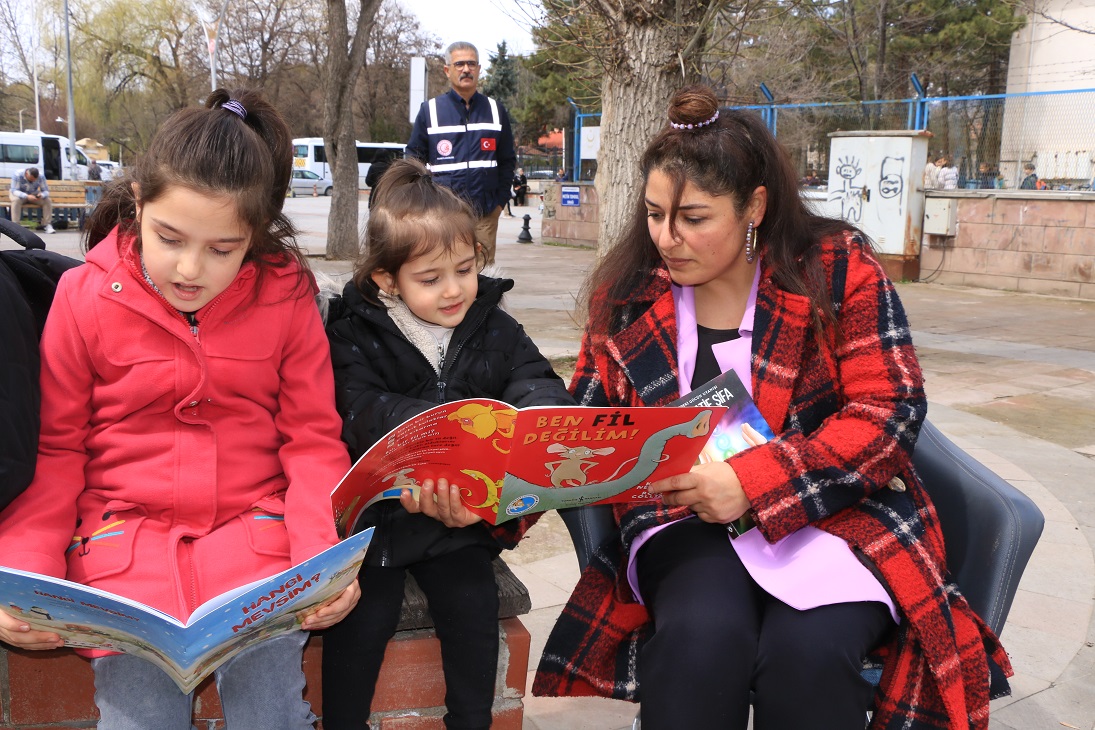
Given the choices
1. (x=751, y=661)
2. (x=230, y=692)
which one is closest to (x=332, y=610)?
(x=230, y=692)

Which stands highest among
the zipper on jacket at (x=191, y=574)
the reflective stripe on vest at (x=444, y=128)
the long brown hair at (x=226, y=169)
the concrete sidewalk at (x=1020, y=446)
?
the reflective stripe on vest at (x=444, y=128)

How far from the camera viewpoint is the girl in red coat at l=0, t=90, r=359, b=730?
1.76 m

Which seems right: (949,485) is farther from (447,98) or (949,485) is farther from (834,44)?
(834,44)

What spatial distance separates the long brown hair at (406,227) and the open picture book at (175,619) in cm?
82

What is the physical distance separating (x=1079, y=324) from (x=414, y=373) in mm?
8969

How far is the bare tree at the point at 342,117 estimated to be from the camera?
12.7 metres

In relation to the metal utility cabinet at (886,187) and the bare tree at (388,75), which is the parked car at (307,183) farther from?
the metal utility cabinet at (886,187)

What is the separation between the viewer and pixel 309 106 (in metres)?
47.6

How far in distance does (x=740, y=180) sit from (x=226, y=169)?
3.66 feet

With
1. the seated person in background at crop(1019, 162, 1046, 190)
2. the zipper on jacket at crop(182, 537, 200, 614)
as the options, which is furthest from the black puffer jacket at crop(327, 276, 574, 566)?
the seated person in background at crop(1019, 162, 1046, 190)

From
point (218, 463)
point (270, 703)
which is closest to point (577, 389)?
point (218, 463)

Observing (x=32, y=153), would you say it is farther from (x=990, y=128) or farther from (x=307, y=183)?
(x=990, y=128)

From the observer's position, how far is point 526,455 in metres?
1.75

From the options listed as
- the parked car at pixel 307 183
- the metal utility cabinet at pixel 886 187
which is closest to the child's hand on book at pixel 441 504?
the metal utility cabinet at pixel 886 187
